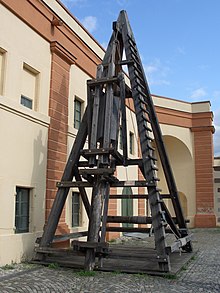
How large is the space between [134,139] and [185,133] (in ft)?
15.7

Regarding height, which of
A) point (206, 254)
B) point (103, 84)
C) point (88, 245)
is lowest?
point (206, 254)

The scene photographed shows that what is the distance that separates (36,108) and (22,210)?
242 centimetres

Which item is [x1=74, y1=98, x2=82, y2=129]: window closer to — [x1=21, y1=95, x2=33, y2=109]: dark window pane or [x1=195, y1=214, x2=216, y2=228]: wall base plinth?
[x1=21, y1=95, x2=33, y2=109]: dark window pane

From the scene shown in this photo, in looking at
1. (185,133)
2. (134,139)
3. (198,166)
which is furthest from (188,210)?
(134,139)

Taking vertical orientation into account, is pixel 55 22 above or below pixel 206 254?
above

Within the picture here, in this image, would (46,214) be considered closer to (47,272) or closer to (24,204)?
(24,204)

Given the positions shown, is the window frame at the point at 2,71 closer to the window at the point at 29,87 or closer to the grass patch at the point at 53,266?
the window at the point at 29,87

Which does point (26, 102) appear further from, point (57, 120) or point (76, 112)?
point (76, 112)

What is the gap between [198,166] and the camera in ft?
65.8

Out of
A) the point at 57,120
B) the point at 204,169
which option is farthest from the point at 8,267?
the point at 204,169

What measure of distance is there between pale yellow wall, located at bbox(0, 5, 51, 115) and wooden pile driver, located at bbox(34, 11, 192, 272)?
1.58m

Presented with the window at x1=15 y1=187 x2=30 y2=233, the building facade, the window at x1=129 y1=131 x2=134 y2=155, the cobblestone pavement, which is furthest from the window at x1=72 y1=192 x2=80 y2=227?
the window at x1=129 y1=131 x2=134 y2=155

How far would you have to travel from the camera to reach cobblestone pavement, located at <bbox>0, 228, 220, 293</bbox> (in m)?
5.40

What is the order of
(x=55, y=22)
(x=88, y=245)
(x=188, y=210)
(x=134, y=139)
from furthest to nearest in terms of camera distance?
(x=188, y=210)
(x=134, y=139)
(x=55, y=22)
(x=88, y=245)
